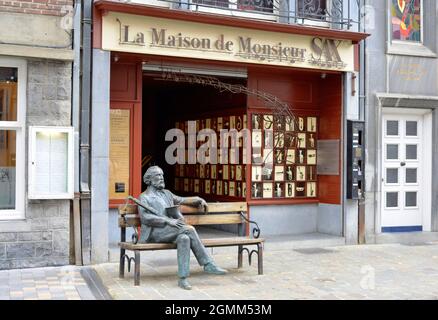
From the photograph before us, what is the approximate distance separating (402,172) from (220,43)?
4.70 meters

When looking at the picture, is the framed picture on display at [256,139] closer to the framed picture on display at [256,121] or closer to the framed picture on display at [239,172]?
the framed picture on display at [256,121]

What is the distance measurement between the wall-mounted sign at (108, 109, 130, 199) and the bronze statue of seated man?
225cm

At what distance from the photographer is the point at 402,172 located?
40.9 ft

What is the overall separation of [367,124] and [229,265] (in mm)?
4200

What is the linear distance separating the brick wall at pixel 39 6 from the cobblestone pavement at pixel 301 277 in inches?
147

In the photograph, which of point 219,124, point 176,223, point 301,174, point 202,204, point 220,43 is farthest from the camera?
point 219,124

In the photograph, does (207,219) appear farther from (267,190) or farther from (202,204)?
(267,190)

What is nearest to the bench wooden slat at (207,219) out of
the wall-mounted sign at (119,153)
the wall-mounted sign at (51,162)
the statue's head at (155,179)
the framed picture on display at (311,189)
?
the statue's head at (155,179)

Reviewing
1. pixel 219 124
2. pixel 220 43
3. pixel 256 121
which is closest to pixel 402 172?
pixel 256 121

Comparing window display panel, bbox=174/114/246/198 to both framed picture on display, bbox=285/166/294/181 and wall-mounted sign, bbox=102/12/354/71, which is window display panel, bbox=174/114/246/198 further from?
wall-mounted sign, bbox=102/12/354/71

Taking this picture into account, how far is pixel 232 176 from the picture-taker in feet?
40.7

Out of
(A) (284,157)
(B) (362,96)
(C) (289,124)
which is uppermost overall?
(B) (362,96)

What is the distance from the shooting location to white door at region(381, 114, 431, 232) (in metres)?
12.3

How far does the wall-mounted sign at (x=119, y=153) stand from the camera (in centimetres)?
1041
